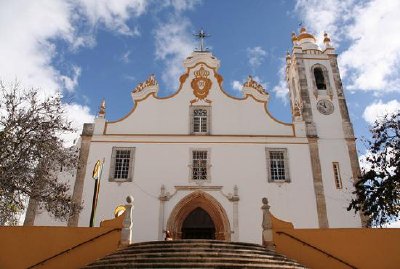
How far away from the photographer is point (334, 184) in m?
14.7

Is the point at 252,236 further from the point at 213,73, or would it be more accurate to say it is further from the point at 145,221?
the point at 213,73

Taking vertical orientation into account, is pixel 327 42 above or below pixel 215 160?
above

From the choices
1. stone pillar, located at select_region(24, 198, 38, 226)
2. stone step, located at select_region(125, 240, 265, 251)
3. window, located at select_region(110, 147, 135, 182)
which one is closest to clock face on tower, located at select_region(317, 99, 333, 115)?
window, located at select_region(110, 147, 135, 182)

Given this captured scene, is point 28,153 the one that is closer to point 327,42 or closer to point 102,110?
point 102,110

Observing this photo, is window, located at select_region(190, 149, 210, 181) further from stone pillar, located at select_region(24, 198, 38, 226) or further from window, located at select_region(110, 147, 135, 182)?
stone pillar, located at select_region(24, 198, 38, 226)

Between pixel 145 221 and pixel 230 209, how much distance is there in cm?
327

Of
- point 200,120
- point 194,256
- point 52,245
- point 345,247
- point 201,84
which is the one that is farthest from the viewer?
point 201,84

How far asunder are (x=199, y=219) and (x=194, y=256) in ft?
21.6

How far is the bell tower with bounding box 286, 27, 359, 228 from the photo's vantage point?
47.9 feet

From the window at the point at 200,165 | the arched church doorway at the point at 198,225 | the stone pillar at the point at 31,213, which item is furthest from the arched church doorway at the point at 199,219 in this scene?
the stone pillar at the point at 31,213

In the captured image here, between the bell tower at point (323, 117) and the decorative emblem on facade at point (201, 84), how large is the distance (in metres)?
4.16

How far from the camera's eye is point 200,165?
14914 millimetres

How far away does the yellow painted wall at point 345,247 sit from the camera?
9.80m

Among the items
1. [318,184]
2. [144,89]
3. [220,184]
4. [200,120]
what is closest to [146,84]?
[144,89]
